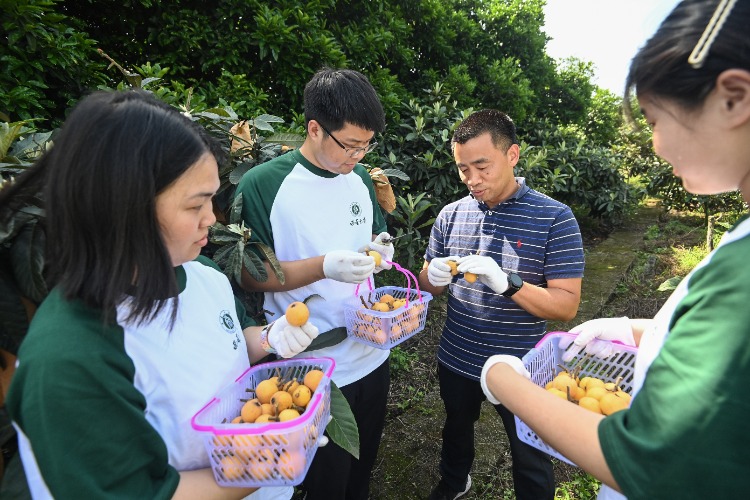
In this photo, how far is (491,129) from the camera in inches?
91.0

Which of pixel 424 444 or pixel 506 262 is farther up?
pixel 506 262

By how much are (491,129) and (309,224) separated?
1110 millimetres

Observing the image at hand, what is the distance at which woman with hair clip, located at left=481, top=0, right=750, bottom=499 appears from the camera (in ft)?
2.40

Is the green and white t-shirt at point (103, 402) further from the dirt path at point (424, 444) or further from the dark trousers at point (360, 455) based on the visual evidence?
the dirt path at point (424, 444)

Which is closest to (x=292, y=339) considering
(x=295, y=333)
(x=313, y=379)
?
(x=295, y=333)

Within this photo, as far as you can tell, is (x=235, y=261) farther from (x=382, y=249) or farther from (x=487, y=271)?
(x=487, y=271)

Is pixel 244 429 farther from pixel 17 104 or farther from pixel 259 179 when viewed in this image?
pixel 17 104

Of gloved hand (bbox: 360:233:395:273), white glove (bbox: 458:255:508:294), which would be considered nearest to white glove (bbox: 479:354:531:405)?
white glove (bbox: 458:255:508:294)

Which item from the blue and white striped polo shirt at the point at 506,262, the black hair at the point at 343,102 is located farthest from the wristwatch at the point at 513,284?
the black hair at the point at 343,102

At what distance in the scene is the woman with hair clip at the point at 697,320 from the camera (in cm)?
73

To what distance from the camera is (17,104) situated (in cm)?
225

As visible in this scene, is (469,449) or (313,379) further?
(469,449)

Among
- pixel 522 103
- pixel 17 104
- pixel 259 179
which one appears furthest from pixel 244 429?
pixel 522 103

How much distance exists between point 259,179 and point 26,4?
1580 mm
